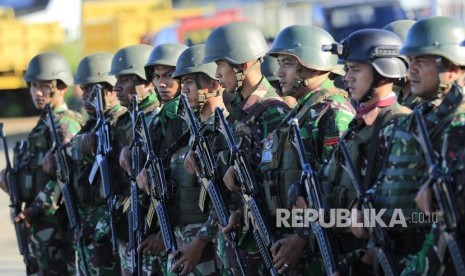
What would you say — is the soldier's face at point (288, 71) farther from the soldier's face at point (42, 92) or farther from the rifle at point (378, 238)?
the soldier's face at point (42, 92)

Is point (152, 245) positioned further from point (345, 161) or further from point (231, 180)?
point (345, 161)

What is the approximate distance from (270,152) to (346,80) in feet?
2.44

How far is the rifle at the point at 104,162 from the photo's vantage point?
30.3 feet

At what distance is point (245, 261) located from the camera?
285 inches

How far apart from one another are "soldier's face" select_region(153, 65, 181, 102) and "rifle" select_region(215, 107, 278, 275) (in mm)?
1778

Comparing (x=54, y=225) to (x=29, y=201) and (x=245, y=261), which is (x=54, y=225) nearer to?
(x=29, y=201)

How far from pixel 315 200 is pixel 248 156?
1.05 m

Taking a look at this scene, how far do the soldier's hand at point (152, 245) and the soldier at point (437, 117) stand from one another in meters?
3.22

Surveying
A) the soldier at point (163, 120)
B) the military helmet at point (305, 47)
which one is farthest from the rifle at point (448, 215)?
the soldier at point (163, 120)

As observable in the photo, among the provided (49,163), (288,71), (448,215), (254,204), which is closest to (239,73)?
(288,71)

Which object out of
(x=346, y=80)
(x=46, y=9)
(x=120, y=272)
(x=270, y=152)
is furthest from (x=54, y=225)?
(x=46, y=9)

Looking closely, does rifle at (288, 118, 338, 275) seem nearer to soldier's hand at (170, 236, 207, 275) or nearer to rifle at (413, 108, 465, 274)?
rifle at (413, 108, 465, 274)

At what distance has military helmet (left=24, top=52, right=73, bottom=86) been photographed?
35.3 ft

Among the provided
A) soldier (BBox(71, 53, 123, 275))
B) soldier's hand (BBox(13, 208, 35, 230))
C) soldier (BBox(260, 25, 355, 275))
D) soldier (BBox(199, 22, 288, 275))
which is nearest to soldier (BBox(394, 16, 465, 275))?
→ soldier (BBox(260, 25, 355, 275))
